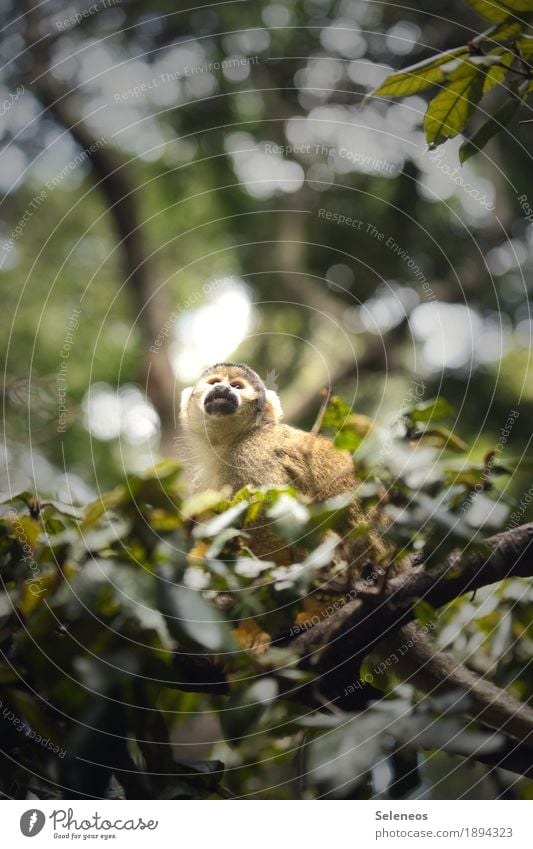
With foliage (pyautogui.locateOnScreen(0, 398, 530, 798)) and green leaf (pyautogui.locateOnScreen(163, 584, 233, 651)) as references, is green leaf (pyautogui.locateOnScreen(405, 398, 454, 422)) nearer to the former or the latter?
foliage (pyautogui.locateOnScreen(0, 398, 530, 798))

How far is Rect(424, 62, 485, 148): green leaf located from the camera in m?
1.39

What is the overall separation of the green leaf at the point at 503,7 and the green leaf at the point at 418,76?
10 centimetres

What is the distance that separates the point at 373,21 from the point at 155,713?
3384mm

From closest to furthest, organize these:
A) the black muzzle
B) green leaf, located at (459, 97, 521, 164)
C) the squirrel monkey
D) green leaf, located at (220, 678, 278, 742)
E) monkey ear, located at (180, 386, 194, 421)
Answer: green leaf, located at (220, 678, 278, 742), green leaf, located at (459, 97, 521, 164), the squirrel monkey, the black muzzle, monkey ear, located at (180, 386, 194, 421)

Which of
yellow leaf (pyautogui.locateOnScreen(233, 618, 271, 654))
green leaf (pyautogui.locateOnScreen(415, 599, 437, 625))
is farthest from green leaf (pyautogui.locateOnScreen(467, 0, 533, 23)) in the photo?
yellow leaf (pyautogui.locateOnScreen(233, 618, 271, 654))

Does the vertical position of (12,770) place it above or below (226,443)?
below

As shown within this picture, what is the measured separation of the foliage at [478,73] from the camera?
1.35m

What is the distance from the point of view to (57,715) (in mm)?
1195

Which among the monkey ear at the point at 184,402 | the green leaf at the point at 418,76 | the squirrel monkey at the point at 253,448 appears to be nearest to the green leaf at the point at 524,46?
the green leaf at the point at 418,76

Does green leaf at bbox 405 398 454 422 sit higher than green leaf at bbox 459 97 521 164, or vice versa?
green leaf at bbox 459 97 521 164

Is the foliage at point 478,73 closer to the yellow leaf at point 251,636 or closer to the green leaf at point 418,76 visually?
the green leaf at point 418,76

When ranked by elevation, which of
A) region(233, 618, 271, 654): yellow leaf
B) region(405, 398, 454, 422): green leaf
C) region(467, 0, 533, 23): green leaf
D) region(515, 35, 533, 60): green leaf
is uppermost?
region(467, 0, 533, 23): green leaf

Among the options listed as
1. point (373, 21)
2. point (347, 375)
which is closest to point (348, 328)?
point (347, 375)

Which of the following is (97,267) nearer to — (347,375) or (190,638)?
(347,375)
